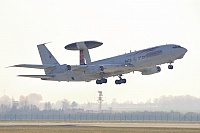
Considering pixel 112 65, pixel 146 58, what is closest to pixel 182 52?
pixel 146 58

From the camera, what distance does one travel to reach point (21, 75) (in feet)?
372

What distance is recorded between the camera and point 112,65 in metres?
107

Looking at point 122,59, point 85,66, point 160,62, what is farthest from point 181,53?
point 85,66

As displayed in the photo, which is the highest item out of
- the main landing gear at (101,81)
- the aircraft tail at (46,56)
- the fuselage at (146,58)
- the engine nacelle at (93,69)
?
the aircraft tail at (46,56)

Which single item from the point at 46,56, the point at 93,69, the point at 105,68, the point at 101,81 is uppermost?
the point at 46,56

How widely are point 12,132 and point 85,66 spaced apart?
87.0 ft

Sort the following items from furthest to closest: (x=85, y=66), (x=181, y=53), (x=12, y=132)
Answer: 1. (x=85, y=66)
2. (x=181, y=53)
3. (x=12, y=132)

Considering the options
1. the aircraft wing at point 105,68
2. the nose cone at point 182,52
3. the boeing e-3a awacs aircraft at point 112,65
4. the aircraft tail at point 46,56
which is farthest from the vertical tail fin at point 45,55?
the nose cone at point 182,52

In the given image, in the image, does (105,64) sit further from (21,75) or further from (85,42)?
(21,75)

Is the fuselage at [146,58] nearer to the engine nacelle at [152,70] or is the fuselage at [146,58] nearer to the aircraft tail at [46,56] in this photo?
the engine nacelle at [152,70]

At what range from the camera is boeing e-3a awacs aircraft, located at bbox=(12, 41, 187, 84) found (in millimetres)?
102250

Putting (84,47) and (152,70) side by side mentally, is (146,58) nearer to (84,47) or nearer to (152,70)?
(152,70)

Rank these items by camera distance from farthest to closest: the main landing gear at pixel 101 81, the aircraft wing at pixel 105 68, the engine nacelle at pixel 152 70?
the engine nacelle at pixel 152 70 < the main landing gear at pixel 101 81 < the aircraft wing at pixel 105 68

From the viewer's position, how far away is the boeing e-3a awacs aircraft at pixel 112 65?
335ft
